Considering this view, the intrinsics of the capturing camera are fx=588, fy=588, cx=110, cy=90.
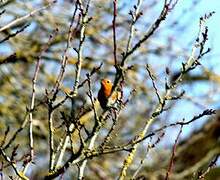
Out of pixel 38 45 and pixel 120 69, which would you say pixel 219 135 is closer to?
pixel 38 45

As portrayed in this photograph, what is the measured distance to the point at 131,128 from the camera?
8.41 metres

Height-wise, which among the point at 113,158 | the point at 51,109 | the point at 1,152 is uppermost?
the point at 113,158

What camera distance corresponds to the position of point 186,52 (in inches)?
297

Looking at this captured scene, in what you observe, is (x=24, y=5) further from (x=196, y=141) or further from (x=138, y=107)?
(x=196, y=141)

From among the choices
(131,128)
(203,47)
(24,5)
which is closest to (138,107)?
(131,128)

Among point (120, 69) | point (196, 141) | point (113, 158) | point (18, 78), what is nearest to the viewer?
point (120, 69)

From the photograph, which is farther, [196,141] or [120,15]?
[196,141]

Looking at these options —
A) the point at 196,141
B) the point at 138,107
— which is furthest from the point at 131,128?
the point at 196,141

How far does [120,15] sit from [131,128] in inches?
74.5

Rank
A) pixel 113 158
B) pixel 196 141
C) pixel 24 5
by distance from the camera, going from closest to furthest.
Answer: pixel 24 5 → pixel 113 158 → pixel 196 141

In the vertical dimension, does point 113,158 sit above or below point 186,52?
below

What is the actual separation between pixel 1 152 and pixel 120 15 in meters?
4.35

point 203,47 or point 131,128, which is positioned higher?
point 131,128

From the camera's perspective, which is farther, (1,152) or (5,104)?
(5,104)
